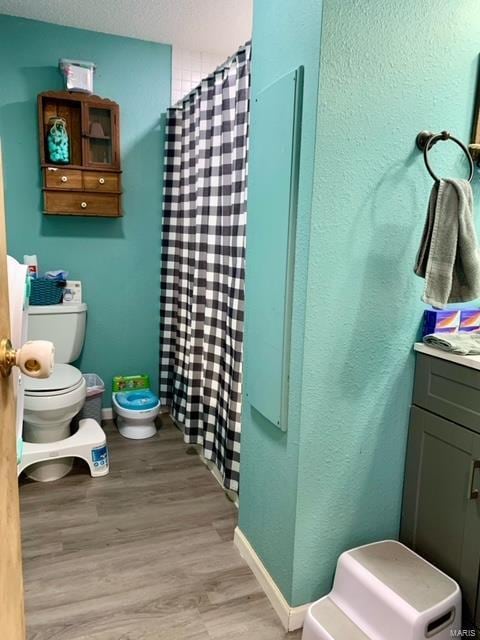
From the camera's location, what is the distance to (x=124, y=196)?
2.90 m

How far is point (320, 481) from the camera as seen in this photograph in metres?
1.45

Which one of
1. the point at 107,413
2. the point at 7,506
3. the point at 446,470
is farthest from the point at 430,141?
the point at 107,413

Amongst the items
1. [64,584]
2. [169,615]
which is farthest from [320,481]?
[64,584]

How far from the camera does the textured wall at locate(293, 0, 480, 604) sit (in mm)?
1293

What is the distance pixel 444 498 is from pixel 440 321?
540 mm

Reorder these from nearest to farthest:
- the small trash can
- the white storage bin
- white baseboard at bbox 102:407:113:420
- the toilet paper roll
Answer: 1. the toilet paper roll
2. the white storage bin
3. the small trash can
4. white baseboard at bbox 102:407:113:420

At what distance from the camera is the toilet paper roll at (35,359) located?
78 centimetres

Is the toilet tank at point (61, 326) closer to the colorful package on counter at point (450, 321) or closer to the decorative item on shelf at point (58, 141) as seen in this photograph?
the decorative item on shelf at point (58, 141)

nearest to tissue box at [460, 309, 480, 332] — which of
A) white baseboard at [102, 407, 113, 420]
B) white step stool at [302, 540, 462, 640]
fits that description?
white step stool at [302, 540, 462, 640]

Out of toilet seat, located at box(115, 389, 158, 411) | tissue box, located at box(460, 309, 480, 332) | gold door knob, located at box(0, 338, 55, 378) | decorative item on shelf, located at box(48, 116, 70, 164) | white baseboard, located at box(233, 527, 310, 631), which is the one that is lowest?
white baseboard, located at box(233, 527, 310, 631)

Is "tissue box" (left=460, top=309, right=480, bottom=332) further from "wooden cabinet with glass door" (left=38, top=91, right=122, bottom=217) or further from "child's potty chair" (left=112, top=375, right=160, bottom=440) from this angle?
"wooden cabinet with glass door" (left=38, top=91, right=122, bottom=217)

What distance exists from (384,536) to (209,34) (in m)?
2.65

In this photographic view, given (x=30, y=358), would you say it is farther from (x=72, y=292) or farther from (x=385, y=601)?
(x=72, y=292)

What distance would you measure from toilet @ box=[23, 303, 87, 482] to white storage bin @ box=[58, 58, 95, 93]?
120cm
